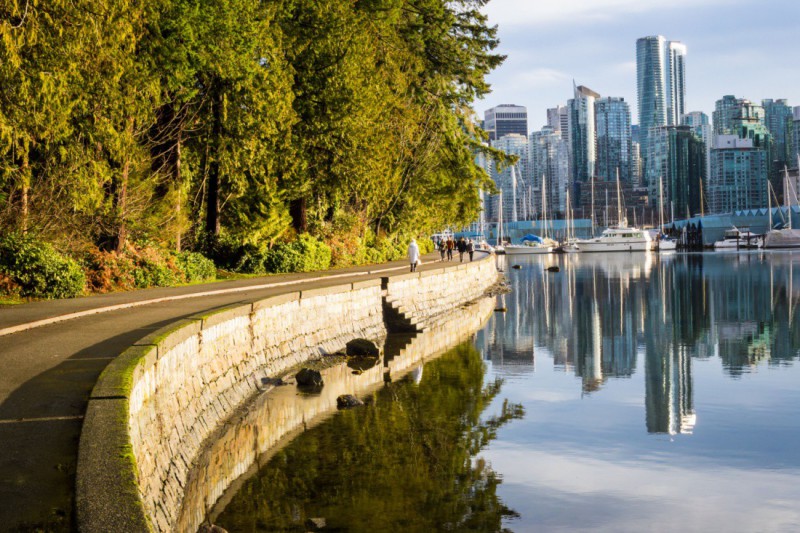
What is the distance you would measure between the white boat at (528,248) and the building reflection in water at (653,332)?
266 ft

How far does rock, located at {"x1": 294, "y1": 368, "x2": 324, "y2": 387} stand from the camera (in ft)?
68.9

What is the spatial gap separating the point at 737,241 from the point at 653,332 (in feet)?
408

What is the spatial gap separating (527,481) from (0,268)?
52.0ft

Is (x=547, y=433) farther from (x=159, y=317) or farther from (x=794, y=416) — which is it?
(x=159, y=317)

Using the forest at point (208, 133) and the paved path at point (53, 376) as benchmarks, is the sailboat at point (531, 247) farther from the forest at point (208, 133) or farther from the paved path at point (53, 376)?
the paved path at point (53, 376)

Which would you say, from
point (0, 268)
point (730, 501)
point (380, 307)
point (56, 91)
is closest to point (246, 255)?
point (380, 307)

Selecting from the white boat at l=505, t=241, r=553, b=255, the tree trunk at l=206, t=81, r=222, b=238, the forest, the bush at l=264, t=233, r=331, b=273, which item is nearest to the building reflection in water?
the bush at l=264, t=233, r=331, b=273

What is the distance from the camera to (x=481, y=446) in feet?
54.0

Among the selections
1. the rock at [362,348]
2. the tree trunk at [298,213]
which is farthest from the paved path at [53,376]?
the tree trunk at [298,213]

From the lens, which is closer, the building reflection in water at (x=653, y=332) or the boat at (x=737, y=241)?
the building reflection in water at (x=653, y=332)

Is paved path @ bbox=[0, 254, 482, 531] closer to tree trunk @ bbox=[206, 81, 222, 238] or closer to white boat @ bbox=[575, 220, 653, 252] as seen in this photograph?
tree trunk @ bbox=[206, 81, 222, 238]

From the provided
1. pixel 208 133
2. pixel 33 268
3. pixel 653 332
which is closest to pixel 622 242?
pixel 653 332

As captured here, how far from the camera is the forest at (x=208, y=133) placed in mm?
22672

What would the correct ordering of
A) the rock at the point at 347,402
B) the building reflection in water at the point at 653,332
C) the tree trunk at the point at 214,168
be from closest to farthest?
the rock at the point at 347,402 < the building reflection in water at the point at 653,332 < the tree trunk at the point at 214,168
